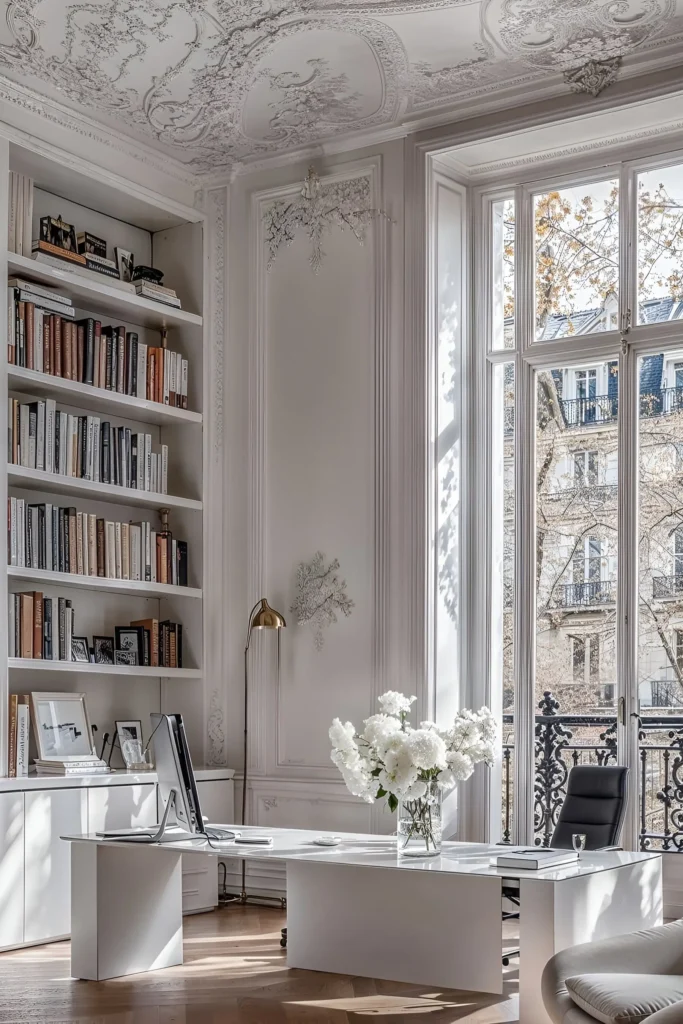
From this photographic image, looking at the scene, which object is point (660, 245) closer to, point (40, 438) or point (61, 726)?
point (40, 438)

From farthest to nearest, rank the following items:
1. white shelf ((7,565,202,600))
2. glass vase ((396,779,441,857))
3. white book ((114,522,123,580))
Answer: white book ((114,522,123,580))
white shelf ((7,565,202,600))
glass vase ((396,779,441,857))

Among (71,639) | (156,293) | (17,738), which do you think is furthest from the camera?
(156,293)

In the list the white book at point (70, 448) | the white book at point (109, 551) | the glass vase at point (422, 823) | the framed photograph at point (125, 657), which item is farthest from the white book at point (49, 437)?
the glass vase at point (422, 823)

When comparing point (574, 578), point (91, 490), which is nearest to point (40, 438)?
point (91, 490)

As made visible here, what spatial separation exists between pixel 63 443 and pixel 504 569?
7.97ft

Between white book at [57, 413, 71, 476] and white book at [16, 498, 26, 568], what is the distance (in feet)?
1.05

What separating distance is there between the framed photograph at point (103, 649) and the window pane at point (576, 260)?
2.88 metres

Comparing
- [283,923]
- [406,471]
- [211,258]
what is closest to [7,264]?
[211,258]

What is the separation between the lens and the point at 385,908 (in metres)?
4.40

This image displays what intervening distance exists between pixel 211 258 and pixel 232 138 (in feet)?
2.43

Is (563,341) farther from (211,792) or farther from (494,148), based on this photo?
(211,792)

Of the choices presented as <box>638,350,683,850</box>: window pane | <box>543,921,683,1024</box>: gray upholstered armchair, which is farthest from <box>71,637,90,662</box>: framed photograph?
<box>543,921,683,1024</box>: gray upholstered armchair

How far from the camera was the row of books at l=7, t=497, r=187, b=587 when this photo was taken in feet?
19.9

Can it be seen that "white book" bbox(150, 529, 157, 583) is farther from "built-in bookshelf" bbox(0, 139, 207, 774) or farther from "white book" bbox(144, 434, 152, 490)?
"white book" bbox(144, 434, 152, 490)
